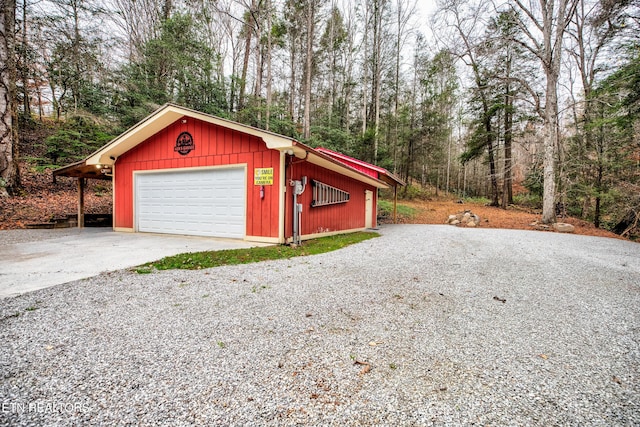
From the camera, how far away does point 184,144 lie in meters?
7.59

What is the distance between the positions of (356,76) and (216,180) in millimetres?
16169

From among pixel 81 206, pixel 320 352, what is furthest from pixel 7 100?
pixel 320 352

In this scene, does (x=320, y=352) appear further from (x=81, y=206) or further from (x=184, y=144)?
(x=81, y=206)

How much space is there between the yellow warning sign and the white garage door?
0.45 m

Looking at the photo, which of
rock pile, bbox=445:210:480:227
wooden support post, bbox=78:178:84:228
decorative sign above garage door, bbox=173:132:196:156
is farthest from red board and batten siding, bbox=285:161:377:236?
wooden support post, bbox=78:178:84:228

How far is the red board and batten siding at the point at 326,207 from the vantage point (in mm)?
6715

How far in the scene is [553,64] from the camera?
33.0ft

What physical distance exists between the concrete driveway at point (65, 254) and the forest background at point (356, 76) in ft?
15.3

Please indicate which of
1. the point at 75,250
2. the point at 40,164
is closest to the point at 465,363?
the point at 75,250

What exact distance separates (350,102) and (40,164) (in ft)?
60.3

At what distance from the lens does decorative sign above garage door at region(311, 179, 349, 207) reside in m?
7.55

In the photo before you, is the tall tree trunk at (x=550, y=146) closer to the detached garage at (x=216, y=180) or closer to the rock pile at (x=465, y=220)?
the rock pile at (x=465, y=220)

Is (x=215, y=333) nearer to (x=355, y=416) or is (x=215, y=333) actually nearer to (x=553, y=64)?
(x=355, y=416)

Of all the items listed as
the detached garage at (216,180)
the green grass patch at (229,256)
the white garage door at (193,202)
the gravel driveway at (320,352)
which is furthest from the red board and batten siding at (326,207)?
the gravel driveway at (320,352)
